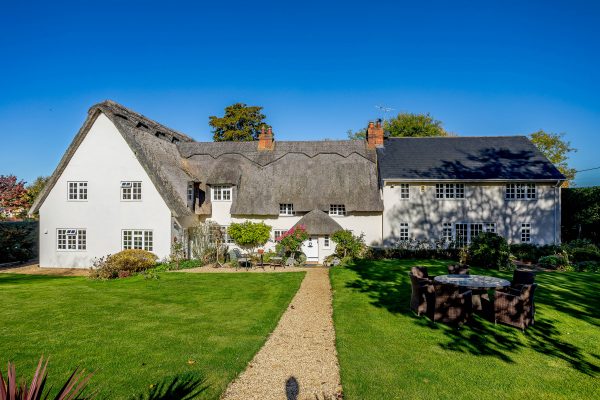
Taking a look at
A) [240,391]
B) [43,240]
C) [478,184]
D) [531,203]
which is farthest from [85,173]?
[531,203]

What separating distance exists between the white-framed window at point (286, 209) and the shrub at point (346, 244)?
4.08 meters

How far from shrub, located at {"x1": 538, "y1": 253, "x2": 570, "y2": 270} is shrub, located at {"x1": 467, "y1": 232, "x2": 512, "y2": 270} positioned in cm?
305

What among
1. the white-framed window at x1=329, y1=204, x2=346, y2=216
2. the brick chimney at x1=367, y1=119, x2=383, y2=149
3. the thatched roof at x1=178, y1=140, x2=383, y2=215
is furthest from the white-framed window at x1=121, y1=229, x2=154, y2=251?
Result: the brick chimney at x1=367, y1=119, x2=383, y2=149

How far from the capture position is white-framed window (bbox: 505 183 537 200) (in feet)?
86.8

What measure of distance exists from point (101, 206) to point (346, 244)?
51.7ft

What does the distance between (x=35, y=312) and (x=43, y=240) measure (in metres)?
14.4

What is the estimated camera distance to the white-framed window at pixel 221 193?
28.0m

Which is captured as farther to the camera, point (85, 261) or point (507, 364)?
point (85, 261)

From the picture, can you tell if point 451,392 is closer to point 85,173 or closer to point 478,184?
point 478,184

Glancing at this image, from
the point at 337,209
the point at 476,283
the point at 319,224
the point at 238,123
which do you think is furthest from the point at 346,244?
the point at 238,123

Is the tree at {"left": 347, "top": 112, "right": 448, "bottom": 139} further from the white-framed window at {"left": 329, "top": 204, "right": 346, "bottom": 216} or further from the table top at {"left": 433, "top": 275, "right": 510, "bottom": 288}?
the table top at {"left": 433, "top": 275, "right": 510, "bottom": 288}

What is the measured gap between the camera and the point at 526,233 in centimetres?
2645

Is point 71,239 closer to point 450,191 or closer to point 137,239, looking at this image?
point 137,239

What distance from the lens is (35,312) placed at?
1235 centimetres
